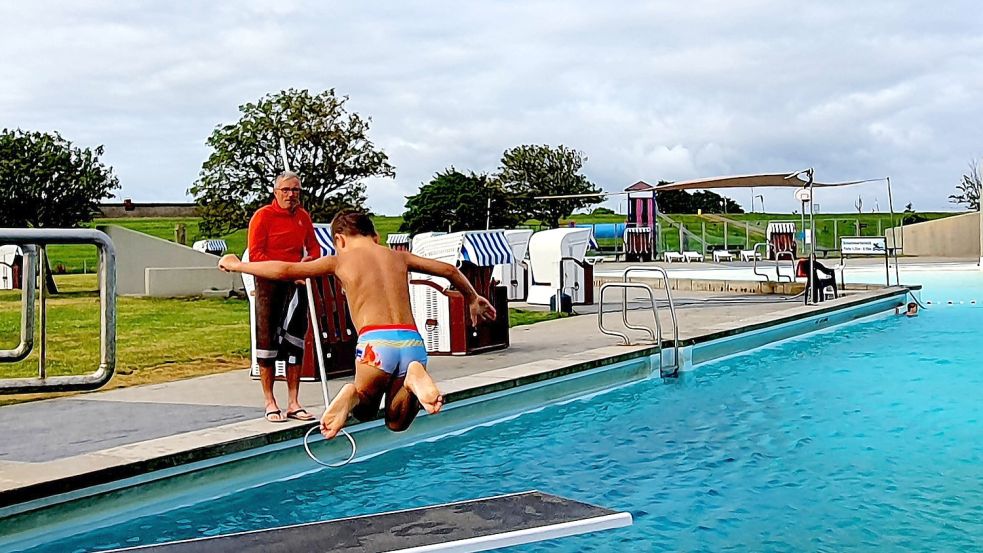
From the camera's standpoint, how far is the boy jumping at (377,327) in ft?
13.6

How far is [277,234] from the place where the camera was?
6031 mm

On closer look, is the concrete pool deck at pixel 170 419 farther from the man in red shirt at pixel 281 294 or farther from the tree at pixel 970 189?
the tree at pixel 970 189

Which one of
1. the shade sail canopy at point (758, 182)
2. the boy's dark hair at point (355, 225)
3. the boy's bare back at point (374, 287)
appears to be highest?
the shade sail canopy at point (758, 182)

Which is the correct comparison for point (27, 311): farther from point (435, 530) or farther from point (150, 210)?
point (150, 210)

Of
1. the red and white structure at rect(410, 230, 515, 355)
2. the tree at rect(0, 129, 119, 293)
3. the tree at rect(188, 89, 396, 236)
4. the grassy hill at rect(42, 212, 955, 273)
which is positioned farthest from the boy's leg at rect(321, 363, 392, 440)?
the grassy hill at rect(42, 212, 955, 273)

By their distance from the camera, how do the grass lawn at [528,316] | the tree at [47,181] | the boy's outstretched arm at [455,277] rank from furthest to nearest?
the tree at [47,181] → the grass lawn at [528,316] → the boy's outstretched arm at [455,277]

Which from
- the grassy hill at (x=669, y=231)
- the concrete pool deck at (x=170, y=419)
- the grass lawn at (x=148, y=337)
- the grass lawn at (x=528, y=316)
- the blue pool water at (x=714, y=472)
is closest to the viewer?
the concrete pool deck at (x=170, y=419)

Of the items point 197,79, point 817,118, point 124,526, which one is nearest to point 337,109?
point 197,79

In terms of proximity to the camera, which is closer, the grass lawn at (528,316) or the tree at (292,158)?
the grass lawn at (528,316)

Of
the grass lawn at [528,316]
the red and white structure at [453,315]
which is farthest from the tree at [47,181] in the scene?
the red and white structure at [453,315]

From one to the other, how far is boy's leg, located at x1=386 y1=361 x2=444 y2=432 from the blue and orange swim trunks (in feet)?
0.12

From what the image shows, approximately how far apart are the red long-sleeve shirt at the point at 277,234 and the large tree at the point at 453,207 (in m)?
41.3

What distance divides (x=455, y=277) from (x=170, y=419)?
2592mm

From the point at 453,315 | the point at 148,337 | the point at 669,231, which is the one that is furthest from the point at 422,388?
the point at 669,231
